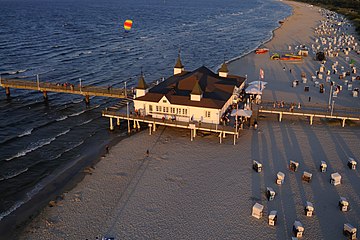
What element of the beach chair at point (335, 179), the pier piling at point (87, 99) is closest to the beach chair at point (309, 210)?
the beach chair at point (335, 179)

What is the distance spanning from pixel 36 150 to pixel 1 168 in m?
3.93

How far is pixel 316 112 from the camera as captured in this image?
132 feet

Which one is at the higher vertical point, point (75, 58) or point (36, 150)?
point (75, 58)

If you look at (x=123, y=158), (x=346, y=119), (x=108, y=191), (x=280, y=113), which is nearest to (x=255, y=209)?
(x=108, y=191)

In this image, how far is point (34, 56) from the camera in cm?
7700

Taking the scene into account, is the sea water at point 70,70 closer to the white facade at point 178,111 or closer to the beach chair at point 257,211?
the white facade at point 178,111

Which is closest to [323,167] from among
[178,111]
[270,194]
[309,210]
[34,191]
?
[270,194]

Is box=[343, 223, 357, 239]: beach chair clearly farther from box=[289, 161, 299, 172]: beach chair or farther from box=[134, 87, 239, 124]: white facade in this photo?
box=[134, 87, 239, 124]: white facade

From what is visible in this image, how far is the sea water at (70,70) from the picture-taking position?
33828mm

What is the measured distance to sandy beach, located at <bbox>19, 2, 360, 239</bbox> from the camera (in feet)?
79.1

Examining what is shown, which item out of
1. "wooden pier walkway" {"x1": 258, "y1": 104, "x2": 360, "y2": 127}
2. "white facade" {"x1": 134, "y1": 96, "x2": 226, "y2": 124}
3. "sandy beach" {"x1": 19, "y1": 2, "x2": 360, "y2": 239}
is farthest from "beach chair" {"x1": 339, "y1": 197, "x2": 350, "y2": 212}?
"wooden pier walkway" {"x1": 258, "y1": 104, "x2": 360, "y2": 127}

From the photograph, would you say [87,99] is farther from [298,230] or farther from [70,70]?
[298,230]

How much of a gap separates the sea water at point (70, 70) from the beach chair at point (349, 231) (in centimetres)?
2163

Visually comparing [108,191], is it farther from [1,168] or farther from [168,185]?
[1,168]
